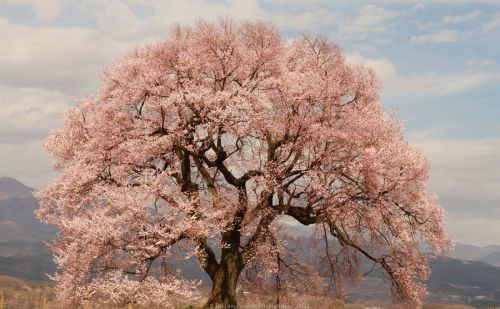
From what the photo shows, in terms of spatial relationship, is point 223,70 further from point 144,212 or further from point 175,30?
point 144,212

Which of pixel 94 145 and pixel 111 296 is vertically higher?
pixel 94 145

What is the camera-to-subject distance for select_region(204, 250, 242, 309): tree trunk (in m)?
35.0

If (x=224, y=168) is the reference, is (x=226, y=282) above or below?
below

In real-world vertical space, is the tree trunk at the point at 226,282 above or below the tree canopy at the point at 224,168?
below

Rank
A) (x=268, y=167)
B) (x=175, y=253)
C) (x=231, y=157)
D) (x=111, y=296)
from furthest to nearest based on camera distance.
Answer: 1. (x=231, y=157)
2. (x=175, y=253)
3. (x=268, y=167)
4. (x=111, y=296)

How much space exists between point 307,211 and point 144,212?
35.7 ft

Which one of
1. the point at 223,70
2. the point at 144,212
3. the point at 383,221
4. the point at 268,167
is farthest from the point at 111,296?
the point at 383,221

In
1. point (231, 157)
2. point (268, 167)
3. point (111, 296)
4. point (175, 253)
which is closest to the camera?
point (111, 296)

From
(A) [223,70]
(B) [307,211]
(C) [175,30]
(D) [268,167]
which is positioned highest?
(C) [175,30]

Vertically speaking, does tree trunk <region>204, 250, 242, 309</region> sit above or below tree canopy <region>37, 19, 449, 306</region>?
below

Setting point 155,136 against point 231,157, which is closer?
point 155,136

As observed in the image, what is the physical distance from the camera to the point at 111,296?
30312mm

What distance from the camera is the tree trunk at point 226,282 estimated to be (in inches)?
1379

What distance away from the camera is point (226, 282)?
117 feet
